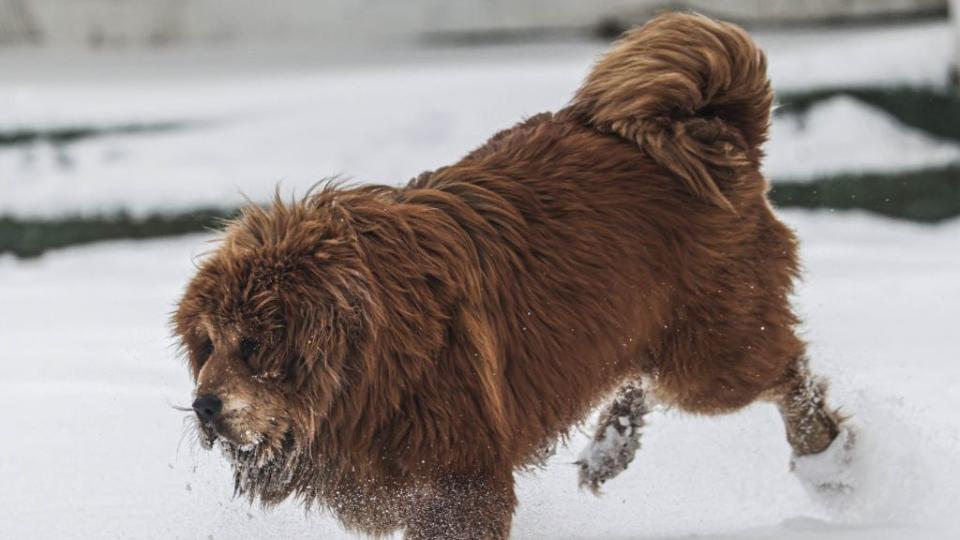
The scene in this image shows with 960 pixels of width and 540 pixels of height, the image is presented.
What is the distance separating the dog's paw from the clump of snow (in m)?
4.15

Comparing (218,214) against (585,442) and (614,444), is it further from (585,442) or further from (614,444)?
(614,444)

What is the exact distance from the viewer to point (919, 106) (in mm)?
9797

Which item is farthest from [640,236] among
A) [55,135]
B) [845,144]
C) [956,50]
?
[55,135]

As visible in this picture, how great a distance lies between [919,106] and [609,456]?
5.43 metres

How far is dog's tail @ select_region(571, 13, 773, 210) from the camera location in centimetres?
462

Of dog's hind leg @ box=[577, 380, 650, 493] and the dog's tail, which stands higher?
the dog's tail

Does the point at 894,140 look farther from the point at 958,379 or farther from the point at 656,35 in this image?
the point at 656,35

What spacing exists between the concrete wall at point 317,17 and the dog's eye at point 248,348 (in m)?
7.00

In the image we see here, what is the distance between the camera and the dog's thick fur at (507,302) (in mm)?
3932

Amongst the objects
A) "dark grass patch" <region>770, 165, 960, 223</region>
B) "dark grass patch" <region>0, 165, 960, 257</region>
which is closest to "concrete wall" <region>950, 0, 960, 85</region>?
"dark grass patch" <region>770, 165, 960, 223</region>

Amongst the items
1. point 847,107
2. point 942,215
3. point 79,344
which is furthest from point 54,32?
point 942,215

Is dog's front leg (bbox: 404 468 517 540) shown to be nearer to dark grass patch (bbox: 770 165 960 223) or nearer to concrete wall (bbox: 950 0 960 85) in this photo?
dark grass patch (bbox: 770 165 960 223)

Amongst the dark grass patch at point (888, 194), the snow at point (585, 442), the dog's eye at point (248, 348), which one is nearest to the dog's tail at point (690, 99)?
the snow at point (585, 442)

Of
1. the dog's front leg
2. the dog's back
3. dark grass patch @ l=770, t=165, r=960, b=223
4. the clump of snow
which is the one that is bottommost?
dark grass patch @ l=770, t=165, r=960, b=223
